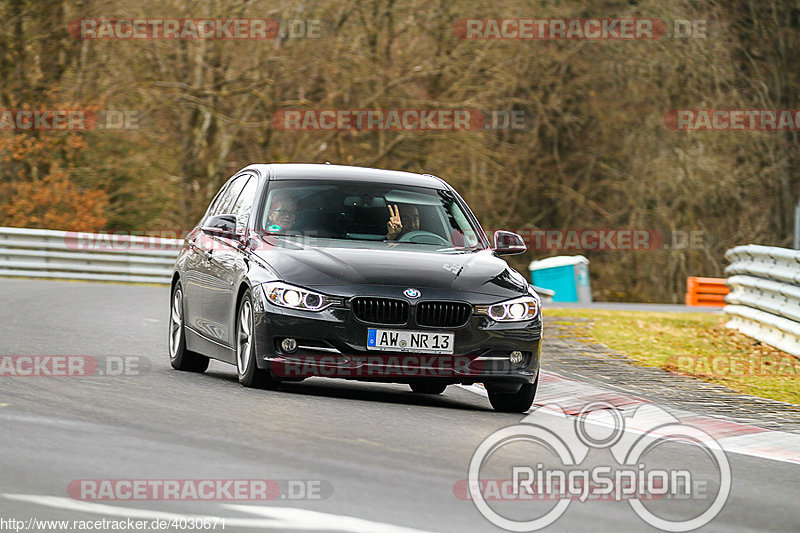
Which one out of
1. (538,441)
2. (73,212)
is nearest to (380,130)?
(73,212)

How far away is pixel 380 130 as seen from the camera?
38.2 metres

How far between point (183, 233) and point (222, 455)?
29441 millimetres

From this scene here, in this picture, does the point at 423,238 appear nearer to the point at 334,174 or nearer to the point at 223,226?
the point at 334,174

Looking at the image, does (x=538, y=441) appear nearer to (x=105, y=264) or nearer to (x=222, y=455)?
(x=222, y=455)

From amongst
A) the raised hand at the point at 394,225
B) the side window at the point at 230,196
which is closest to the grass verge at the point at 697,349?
the raised hand at the point at 394,225

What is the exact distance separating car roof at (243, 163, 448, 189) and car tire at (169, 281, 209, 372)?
1.41 m

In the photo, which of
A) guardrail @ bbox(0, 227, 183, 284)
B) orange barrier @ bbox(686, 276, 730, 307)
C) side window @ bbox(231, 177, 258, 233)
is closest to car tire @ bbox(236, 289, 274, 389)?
side window @ bbox(231, 177, 258, 233)

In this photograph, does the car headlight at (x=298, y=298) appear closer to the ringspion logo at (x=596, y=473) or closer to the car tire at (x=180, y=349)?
the ringspion logo at (x=596, y=473)

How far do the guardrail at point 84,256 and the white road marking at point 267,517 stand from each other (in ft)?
76.4

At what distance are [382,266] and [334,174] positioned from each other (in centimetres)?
166

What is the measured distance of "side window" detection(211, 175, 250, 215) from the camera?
1231cm

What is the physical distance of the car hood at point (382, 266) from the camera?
32.8 feet

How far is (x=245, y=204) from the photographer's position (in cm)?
1172

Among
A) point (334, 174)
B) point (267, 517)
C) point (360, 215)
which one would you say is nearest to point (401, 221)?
point (360, 215)
